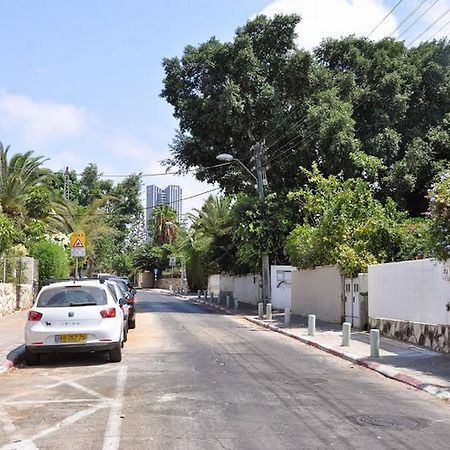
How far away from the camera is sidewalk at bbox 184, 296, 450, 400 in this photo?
10.9 m

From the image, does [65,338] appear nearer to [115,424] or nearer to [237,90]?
[115,424]

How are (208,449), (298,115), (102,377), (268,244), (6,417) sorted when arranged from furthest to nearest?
(298,115) < (268,244) < (102,377) < (6,417) < (208,449)

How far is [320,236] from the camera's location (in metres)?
24.0

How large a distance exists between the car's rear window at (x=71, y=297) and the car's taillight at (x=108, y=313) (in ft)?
0.73

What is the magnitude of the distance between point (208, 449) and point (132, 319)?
632 inches

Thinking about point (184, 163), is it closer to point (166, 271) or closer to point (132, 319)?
point (132, 319)

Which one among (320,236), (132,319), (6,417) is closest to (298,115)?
(320,236)

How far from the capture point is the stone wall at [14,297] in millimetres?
25234

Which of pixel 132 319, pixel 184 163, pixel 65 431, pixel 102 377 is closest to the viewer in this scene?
pixel 65 431

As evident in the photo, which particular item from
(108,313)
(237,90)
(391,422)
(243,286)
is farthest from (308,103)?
(391,422)

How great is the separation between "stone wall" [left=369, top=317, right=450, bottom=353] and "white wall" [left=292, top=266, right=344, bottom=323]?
4020 millimetres

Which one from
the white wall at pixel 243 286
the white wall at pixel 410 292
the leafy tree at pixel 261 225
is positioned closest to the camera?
the white wall at pixel 410 292

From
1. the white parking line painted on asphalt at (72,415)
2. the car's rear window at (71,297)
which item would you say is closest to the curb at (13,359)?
the car's rear window at (71,297)

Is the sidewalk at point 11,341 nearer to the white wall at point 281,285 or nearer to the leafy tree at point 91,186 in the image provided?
the white wall at point 281,285
